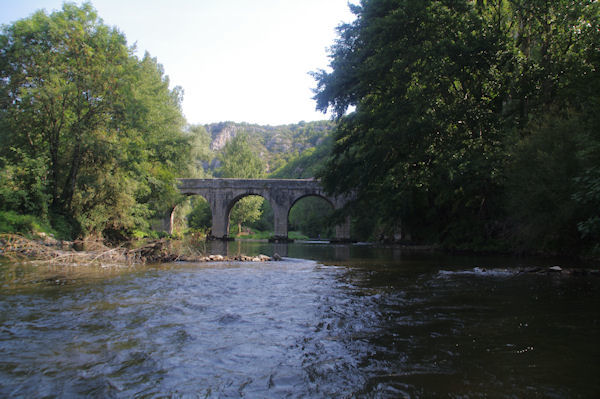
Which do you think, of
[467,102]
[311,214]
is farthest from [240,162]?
[467,102]

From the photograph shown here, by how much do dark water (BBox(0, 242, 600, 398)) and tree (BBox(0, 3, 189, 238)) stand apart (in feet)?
36.7

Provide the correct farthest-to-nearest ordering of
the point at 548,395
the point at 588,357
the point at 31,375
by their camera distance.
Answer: the point at 588,357 → the point at 31,375 → the point at 548,395

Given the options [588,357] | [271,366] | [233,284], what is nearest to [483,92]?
[233,284]

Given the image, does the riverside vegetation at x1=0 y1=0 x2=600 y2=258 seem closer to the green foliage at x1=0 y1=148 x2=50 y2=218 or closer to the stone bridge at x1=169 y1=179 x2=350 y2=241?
the green foliage at x1=0 y1=148 x2=50 y2=218

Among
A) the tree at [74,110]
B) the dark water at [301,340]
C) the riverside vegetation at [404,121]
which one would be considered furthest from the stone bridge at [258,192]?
the dark water at [301,340]

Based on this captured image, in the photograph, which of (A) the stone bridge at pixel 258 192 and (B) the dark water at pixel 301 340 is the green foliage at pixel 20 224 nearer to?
(B) the dark water at pixel 301 340

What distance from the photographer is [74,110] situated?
17.8 m

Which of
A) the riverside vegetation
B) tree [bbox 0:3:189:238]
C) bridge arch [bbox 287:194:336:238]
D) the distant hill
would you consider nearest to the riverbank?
the riverside vegetation

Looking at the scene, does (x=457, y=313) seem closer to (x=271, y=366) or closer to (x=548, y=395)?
(x=548, y=395)

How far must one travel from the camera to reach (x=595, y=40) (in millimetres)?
11938

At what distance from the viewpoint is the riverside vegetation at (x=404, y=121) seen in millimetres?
12609

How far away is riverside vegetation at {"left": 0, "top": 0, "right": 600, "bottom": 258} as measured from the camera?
1261 cm

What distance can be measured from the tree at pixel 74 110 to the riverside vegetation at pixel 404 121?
62 mm

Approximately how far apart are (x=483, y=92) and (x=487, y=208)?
4610 millimetres
